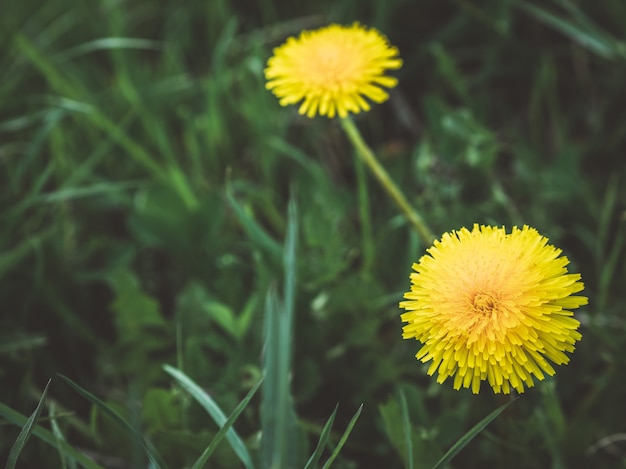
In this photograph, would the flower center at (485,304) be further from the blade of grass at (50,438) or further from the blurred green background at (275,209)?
the blade of grass at (50,438)

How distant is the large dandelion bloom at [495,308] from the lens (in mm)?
688

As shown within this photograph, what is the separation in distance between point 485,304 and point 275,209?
2.47ft

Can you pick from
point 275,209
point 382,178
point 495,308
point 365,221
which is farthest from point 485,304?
point 275,209

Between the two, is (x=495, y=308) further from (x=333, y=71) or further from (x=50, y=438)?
(x=50, y=438)

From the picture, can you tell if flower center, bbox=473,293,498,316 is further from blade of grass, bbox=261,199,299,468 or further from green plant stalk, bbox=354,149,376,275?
green plant stalk, bbox=354,149,376,275

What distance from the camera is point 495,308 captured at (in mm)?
716

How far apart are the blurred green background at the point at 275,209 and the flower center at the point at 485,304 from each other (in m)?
0.23

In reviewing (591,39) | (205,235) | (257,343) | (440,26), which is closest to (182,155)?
(205,235)

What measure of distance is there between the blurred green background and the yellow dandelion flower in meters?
0.16

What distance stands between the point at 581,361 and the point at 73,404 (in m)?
0.93

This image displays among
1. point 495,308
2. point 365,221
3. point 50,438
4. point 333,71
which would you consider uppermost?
point 333,71

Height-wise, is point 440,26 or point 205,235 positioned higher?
point 440,26

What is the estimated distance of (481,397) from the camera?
1063 millimetres

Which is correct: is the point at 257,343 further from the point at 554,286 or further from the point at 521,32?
the point at 521,32
